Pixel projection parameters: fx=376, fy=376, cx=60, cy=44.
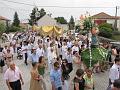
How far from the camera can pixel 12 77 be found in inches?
501

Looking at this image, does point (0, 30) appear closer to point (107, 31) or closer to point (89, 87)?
point (107, 31)

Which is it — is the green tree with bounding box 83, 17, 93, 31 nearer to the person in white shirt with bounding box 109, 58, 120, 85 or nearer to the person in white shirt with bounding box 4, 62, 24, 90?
the person in white shirt with bounding box 109, 58, 120, 85

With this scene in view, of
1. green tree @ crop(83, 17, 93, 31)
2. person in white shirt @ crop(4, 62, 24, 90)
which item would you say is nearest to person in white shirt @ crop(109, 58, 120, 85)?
person in white shirt @ crop(4, 62, 24, 90)

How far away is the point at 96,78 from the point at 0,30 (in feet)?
225

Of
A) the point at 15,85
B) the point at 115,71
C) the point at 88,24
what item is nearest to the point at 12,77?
the point at 15,85

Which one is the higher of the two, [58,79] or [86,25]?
[86,25]

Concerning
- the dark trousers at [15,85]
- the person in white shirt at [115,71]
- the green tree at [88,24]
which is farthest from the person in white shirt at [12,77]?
the green tree at [88,24]

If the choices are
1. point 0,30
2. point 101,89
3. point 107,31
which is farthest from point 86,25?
point 0,30

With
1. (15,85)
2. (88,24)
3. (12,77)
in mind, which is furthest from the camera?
(88,24)

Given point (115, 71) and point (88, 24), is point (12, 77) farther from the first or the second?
point (88, 24)

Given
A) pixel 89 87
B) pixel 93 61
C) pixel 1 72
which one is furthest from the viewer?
pixel 1 72

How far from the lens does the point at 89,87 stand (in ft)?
36.0

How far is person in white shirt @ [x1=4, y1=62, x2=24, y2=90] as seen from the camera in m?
12.6

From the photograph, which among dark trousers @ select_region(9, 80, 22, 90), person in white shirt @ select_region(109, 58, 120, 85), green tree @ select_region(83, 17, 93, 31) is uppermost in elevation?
green tree @ select_region(83, 17, 93, 31)
